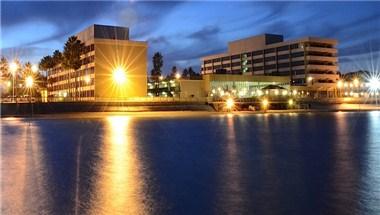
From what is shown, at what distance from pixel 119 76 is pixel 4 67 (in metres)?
31.7

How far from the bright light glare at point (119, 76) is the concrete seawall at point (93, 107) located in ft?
79.7

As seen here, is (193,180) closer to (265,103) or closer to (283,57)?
(265,103)

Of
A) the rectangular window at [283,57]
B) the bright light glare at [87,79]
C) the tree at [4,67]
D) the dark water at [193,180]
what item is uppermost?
the rectangular window at [283,57]

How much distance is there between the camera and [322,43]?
127 metres

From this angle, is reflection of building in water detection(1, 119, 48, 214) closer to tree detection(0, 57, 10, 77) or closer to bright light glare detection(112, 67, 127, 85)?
bright light glare detection(112, 67, 127, 85)

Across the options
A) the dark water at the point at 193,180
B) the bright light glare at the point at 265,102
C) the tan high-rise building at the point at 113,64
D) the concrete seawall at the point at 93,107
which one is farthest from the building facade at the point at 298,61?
the dark water at the point at 193,180

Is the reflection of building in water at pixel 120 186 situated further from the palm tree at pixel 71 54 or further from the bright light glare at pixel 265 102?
the palm tree at pixel 71 54

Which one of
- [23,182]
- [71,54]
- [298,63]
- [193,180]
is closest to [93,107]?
[71,54]

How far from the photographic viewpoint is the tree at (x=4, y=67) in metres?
99.7

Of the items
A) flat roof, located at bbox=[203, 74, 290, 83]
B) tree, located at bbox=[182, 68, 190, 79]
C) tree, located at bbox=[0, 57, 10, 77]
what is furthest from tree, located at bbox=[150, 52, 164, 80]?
tree, located at bbox=[0, 57, 10, 77]

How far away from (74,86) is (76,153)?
94146 millimetres

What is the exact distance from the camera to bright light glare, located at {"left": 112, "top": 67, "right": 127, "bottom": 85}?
8931 centimetres

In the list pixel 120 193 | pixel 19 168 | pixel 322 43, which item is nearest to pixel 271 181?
pixel 120 193

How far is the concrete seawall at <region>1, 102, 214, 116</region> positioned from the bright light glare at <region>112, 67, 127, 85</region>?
2428 centimetres
